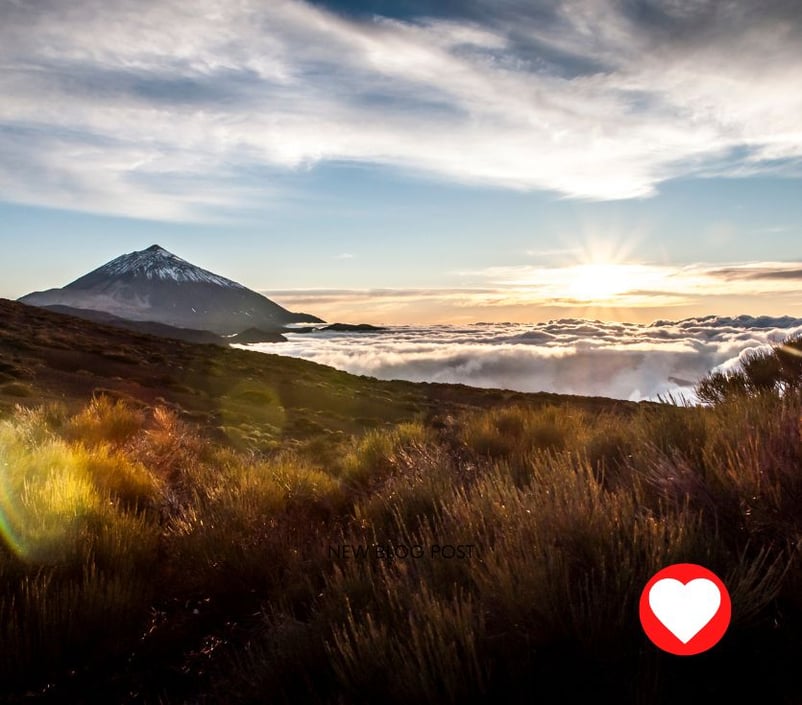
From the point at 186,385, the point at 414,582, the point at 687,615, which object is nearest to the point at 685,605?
the point at 687,615

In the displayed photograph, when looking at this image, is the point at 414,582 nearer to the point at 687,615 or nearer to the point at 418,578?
the point at 418,578

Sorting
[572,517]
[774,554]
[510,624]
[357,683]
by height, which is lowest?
[357,683]

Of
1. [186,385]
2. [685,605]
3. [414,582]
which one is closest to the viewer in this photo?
[685,605]

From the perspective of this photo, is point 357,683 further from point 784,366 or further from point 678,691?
point 784,366

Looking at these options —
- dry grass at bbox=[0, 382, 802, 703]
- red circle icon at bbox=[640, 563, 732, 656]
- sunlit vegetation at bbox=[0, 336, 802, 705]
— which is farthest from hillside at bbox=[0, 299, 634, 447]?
red circle icon at bbox=[640, 563, 732, 656]

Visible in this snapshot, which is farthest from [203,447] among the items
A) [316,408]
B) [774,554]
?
[316,408]

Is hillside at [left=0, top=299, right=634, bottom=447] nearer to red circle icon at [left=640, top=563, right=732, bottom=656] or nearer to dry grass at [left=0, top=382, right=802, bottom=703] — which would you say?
dry grass at [left=0, top=382, right=802, bottom=703]

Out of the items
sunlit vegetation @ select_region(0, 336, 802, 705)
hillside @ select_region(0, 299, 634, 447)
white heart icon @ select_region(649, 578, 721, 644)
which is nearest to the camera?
white heart icon @ select_region(649, 578, 721, 644)
